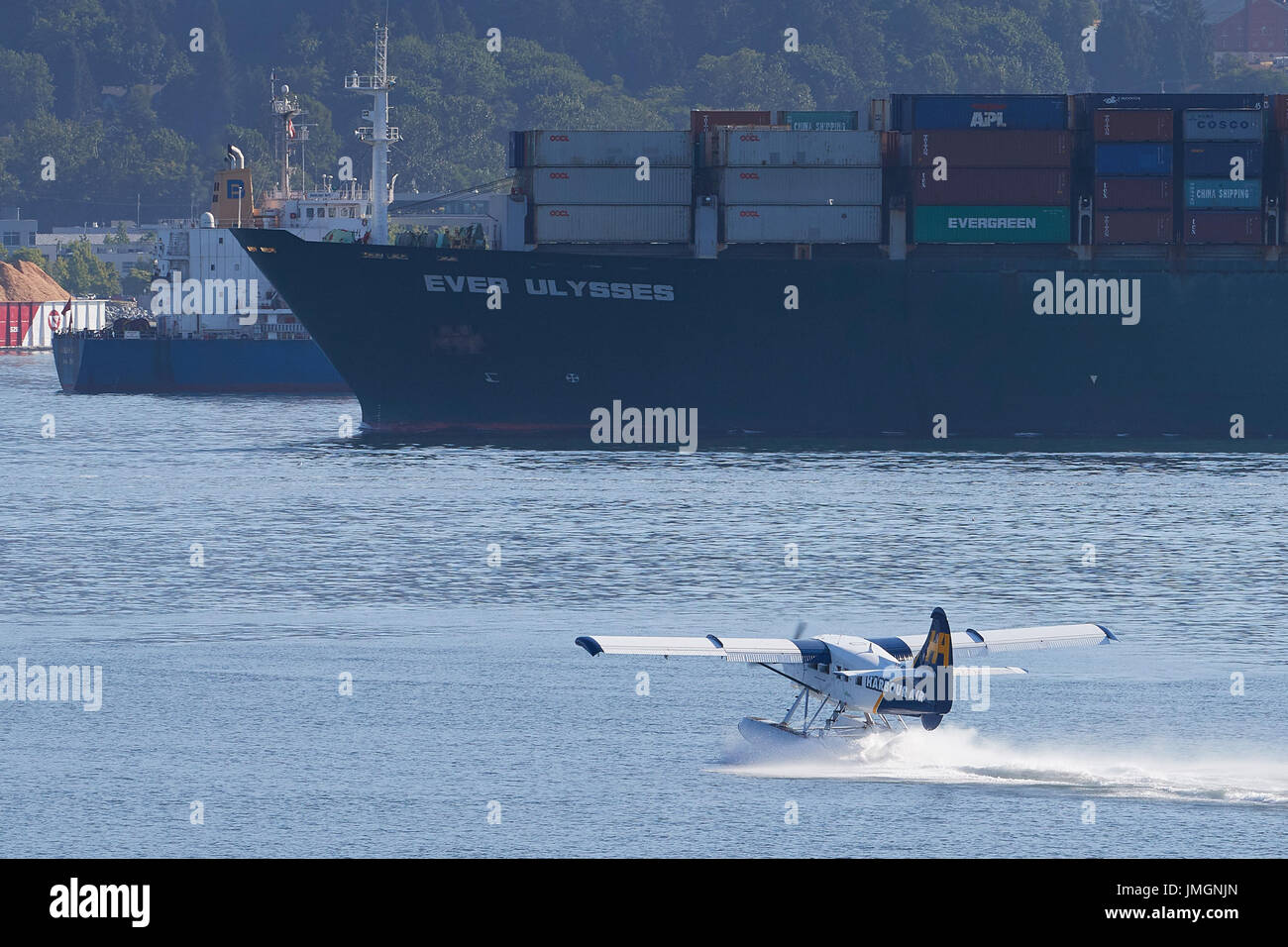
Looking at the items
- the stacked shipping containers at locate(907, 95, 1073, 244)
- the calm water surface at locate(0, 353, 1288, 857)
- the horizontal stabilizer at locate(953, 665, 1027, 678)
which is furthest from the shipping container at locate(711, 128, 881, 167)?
the horizontal stabilizer at locate(953, 665, 1027, 678)

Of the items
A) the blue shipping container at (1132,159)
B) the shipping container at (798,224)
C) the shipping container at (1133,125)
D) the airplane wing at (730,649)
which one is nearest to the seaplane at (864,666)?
the airplane wing at (730,649)

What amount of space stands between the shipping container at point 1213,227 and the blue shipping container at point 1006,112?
7.20 meters

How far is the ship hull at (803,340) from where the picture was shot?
8369 centimetres

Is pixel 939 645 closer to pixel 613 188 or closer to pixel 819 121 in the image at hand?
pixel 613 188

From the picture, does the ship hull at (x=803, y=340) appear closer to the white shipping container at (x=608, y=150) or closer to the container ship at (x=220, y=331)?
the white shipping container at (x=608, y=150)

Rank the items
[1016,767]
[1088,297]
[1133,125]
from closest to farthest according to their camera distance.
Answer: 1. [1016,767]
2. [1133,125]
3. [1088,297]

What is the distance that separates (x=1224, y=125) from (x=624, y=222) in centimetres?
2754

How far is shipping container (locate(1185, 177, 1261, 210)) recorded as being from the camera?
274ft

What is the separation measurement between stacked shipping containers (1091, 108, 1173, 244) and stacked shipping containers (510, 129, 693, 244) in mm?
18633

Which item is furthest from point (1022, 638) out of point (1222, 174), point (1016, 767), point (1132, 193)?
point (1222, 174)

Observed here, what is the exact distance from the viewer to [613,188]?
84125 millimetres

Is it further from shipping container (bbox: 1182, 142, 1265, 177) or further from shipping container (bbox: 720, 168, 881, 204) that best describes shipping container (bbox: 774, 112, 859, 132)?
shipping container (bbox: 1182, 142, 1265, 177)
